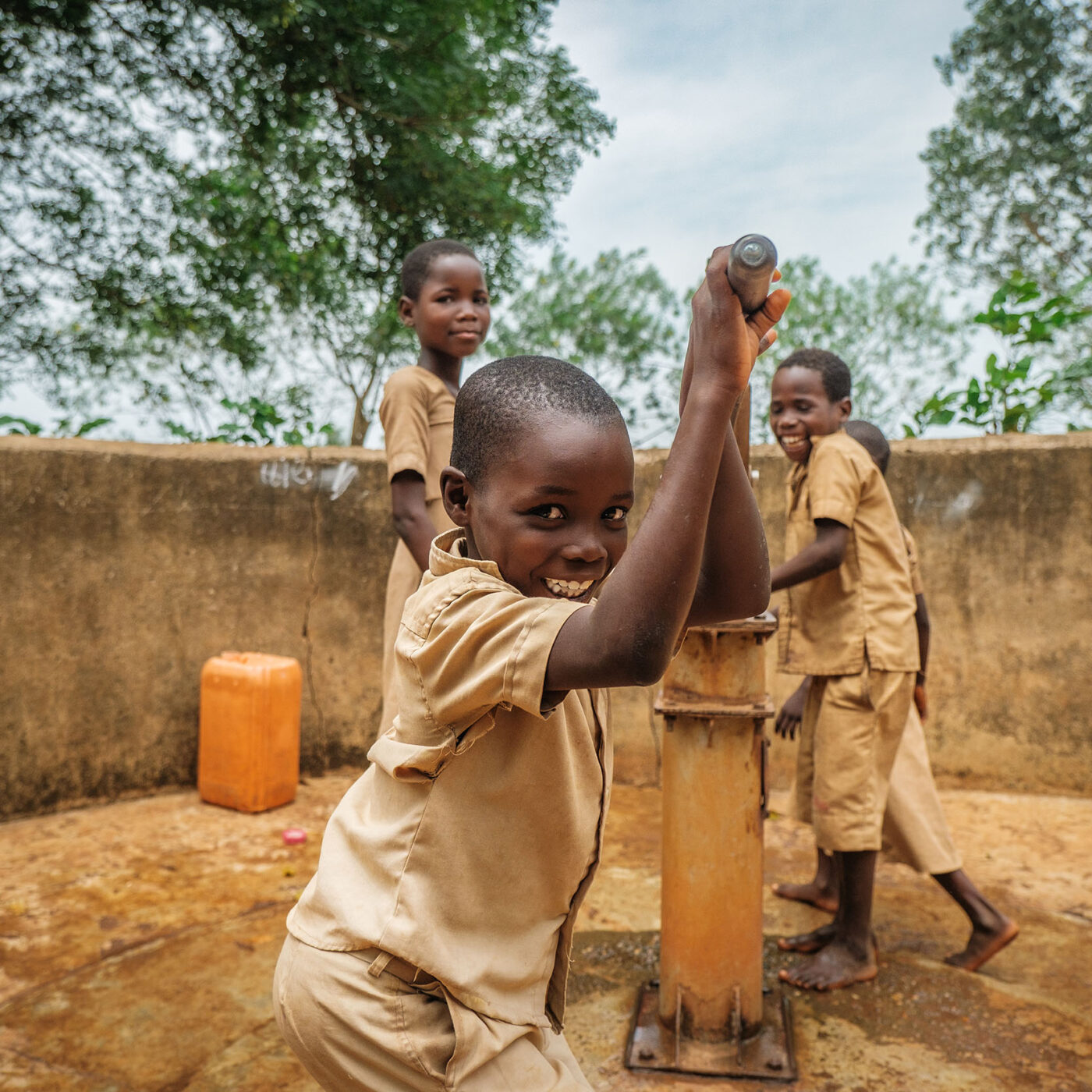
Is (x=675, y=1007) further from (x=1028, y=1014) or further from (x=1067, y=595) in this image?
(x=1067, y=595)

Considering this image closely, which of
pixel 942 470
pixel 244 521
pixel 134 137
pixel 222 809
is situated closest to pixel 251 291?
pixel 134 137

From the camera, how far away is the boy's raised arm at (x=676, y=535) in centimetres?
93

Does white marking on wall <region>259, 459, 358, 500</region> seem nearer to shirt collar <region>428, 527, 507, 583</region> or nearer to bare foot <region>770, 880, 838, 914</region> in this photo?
bare foot <region>770, 880, 838, 914</region>

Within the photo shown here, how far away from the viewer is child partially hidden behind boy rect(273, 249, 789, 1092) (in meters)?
1.00

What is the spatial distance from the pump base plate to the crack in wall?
250cm

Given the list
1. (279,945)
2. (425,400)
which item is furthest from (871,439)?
(279,945)

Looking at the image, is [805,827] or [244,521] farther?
[244,521]

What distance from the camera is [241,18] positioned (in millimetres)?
7293

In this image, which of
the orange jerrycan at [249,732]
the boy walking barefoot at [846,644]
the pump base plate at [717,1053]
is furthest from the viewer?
the orange jerrycan at [249,732]

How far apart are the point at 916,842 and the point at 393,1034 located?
2.05 metres

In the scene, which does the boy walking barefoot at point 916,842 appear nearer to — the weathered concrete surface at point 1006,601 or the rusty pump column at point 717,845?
the rusty pump column at point 717,845

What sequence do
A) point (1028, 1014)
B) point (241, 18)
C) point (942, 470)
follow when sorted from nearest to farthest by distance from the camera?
point (1028, 1014)
point (942, 470)
point (241, 18)

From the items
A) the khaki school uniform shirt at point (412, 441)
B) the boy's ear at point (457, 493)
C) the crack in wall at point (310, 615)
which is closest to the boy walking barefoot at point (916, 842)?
the khaki school uniform shirt at point (412, 441)

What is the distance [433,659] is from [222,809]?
3.33 meters
